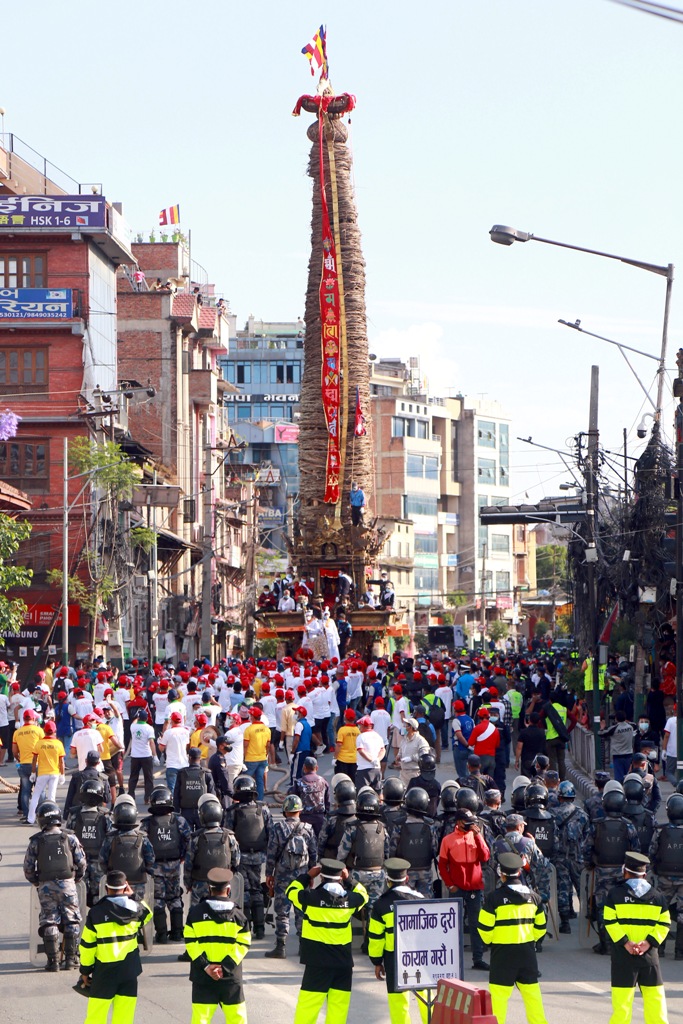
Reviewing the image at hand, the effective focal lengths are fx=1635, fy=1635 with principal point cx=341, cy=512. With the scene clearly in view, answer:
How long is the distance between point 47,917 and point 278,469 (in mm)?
90333

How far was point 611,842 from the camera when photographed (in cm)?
1454

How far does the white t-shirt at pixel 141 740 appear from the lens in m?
23.0

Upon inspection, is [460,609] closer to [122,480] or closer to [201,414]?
[201,414]

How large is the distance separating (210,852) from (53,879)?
4.51ft

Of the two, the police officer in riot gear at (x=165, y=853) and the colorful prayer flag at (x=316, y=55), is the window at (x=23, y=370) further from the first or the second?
the police officer in riot gear at (x=165, y=853)

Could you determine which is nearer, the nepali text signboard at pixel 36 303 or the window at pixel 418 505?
the nepali text signboard at pixel 36 303

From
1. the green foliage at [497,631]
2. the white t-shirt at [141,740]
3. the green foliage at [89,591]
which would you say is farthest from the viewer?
the green foliage at [497,631]

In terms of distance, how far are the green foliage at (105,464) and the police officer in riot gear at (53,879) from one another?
114ft

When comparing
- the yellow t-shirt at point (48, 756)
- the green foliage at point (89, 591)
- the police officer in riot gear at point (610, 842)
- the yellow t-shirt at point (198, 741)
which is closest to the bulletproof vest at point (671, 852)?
the police officer in riot gear at point (610, 842)

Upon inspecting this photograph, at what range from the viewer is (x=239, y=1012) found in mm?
10594

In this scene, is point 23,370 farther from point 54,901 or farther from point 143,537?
point 54,901

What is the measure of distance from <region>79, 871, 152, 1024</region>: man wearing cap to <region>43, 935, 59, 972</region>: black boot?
3190 millimetres

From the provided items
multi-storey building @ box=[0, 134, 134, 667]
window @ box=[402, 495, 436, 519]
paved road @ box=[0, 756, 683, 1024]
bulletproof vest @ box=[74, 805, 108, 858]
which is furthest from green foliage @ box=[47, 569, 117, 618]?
window @ box=[402, 495, 436, 519]

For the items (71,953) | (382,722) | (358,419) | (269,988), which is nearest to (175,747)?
(382,722)
